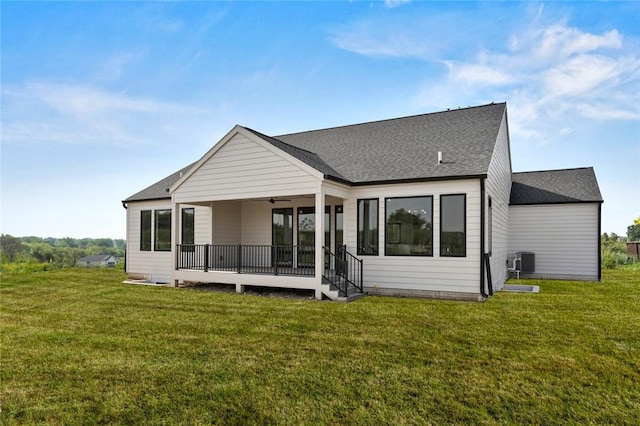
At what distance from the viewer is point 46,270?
19281 mm

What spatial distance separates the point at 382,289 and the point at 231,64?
9.84 metres

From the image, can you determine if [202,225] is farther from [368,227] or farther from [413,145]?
[413,145]

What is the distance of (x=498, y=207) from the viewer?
12148mm

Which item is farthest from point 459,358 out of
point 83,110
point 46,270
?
point 46,270

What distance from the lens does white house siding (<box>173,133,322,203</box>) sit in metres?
10.2

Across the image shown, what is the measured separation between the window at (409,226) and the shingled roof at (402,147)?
701mm

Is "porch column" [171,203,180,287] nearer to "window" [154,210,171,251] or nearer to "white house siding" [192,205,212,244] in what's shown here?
"white house siding" [192,205,212,244]

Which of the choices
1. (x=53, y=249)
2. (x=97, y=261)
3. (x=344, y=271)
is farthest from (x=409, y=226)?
(x=53, y=249)

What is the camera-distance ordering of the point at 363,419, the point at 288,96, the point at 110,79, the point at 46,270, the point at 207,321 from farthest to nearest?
the point at 46,270
the point at 288,96
the point at 110,79
the point at 207,321
the point at 363,419

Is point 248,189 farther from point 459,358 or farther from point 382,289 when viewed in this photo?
point 459,358

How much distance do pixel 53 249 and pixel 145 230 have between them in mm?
30039

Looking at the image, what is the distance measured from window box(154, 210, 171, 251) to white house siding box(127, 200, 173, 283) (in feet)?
0.64

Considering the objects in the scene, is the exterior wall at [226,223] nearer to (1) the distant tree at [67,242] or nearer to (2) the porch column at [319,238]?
(2) the porch column at [319,238]

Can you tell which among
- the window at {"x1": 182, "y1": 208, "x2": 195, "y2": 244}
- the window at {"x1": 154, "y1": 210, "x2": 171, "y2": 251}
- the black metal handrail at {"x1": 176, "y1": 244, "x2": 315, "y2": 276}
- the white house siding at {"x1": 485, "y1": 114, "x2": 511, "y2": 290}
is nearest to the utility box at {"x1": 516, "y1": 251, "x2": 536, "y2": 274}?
the white house siding at {"x1": 485, "y1": 114, "x2": 511, "y2": 290}
